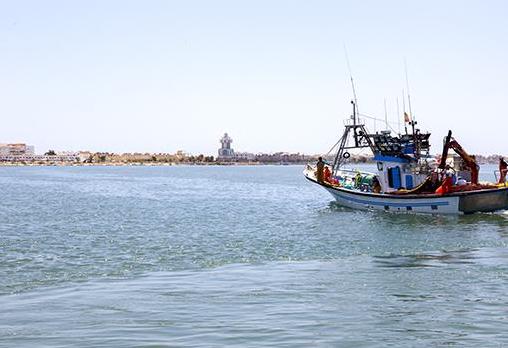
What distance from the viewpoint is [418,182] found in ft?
129

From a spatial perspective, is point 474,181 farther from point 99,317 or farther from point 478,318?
point 99,317

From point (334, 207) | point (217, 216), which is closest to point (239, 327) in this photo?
point (217, 216)

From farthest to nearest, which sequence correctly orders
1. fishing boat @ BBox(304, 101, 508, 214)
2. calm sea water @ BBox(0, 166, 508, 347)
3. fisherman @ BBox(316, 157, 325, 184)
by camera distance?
1. fisherman @ BBox(316, 157, 325, 184)
2. fishing boat @ BBox(304, 101, 508, 214)
3. calm sea water @ BBox(0, 166, 508, 347)

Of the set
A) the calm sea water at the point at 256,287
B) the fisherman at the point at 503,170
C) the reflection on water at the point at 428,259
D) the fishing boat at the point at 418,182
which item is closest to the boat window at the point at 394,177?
the fishing boat at the point at 418,182

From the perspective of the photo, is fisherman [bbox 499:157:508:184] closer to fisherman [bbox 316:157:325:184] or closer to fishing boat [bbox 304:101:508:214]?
fishing boat [bbox 304:101:508:214]

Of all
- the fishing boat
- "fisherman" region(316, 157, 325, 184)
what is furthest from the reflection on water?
"fisherman" region(316, 157, 325, 184)

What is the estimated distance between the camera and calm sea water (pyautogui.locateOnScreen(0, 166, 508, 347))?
39.2 ft

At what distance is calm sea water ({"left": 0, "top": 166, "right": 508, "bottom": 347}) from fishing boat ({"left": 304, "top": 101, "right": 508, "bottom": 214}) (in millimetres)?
4532

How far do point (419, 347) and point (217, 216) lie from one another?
1166 inches

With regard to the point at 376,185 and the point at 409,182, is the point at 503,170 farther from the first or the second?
the point at 376,185

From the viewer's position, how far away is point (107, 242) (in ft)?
85.3

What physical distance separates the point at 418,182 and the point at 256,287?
992 inches

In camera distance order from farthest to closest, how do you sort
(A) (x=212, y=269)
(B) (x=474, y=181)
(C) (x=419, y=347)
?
(B) (x=474, y=181) < (A) (x=212, y=269) < (C) (x=419, y=347)

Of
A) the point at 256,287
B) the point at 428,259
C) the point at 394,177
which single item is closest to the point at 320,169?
the point at 394,177
